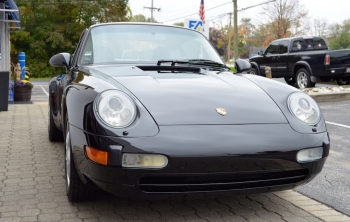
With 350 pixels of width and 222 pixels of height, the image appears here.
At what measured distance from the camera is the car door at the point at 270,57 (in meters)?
16.9

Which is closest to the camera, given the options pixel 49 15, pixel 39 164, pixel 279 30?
pixel 39 164

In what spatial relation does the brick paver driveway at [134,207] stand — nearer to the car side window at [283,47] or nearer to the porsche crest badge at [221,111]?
the porsche crest badge at [221,111]

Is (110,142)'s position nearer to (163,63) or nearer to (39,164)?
(163,63)

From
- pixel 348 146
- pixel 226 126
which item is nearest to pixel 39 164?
pixel 226 126

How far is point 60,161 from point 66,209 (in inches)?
69.0

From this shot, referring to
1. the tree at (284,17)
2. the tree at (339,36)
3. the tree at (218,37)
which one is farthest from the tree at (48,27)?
the tree at (218,37)

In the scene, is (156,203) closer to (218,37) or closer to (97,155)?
(97,155)

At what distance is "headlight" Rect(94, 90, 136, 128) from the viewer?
272cm

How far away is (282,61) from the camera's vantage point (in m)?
16.4

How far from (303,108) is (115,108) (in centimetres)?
131

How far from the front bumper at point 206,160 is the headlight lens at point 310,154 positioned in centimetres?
3

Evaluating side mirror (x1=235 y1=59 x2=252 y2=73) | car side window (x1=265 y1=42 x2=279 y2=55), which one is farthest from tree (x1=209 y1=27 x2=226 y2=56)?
side mirror (x1=235 y1=59 x2=252 y2=73)

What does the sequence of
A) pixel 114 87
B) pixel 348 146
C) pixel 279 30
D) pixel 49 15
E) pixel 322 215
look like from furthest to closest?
1. pixel 279 30
2. pixel 49 15
3. pixel 348 146
4. pixel 322 215
5. pixel 114 87

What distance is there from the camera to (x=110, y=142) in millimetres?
2611
